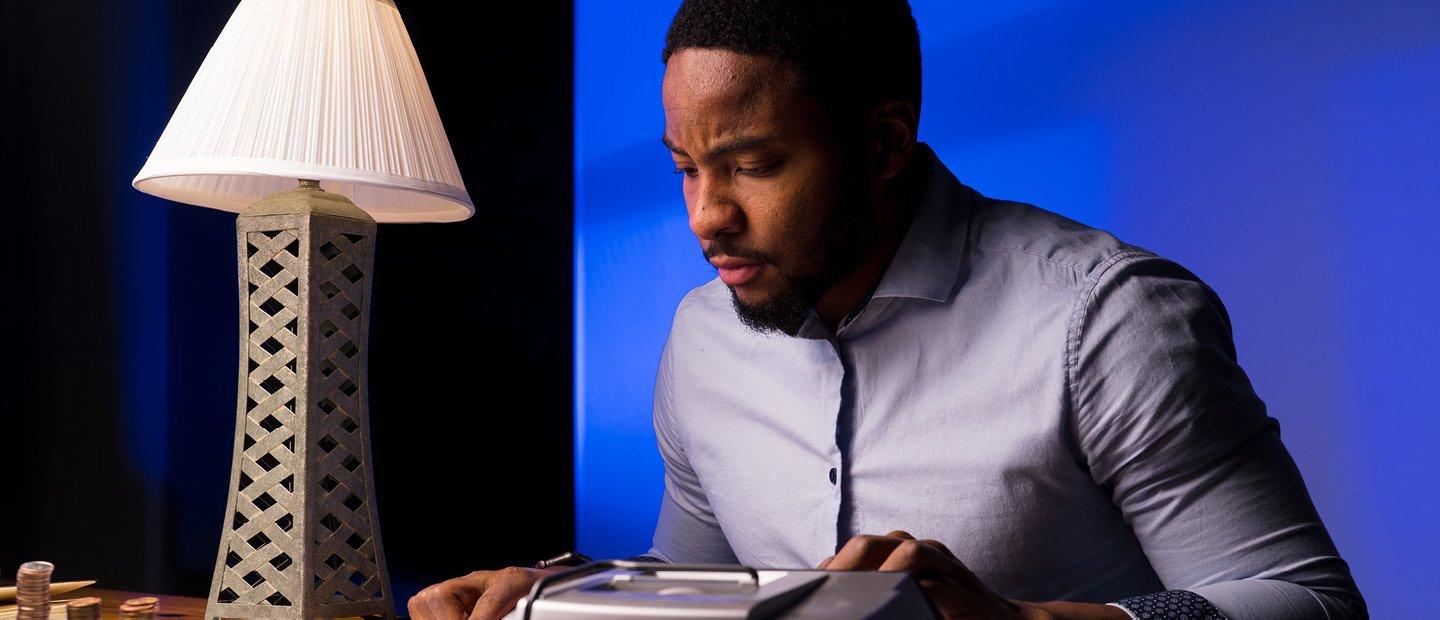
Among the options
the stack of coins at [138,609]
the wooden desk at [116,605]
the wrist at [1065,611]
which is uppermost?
the wrist at [1065,611]

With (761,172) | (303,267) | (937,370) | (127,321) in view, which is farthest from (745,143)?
(127,321)

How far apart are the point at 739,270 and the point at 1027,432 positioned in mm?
311

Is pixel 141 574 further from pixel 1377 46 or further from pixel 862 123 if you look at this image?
pixel 1377 46

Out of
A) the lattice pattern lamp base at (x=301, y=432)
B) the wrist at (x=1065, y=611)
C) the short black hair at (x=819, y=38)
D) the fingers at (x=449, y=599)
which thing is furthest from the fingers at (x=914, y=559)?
the lattice pattern lamp base at (x=301, y=432)

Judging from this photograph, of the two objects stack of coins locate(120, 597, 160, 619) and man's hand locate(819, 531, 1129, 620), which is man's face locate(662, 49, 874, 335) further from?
stack of coins locate(120, 597, 160, 619)

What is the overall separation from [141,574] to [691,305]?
48.7 inches

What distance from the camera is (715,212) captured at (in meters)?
1.16

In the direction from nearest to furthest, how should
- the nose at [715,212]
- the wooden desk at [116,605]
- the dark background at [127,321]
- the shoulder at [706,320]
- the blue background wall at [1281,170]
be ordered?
1. the nose at [715,212]
2. the wooden desk at [116,605]
3. the shoulder at [706,320]
4. the dark background at [127,321]
5. the blue background wall at [1281,170]

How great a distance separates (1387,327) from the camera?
2193 millimetres

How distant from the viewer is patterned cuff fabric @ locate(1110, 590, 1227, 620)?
0.95 m

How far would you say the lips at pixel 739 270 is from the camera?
3.92 feet

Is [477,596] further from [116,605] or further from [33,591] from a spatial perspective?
[116,605]

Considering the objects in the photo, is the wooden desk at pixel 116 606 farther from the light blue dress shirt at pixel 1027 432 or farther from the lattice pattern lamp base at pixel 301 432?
the light blue dress shirt at pixel 1027 432

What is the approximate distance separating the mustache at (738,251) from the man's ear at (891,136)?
0.16 meters
